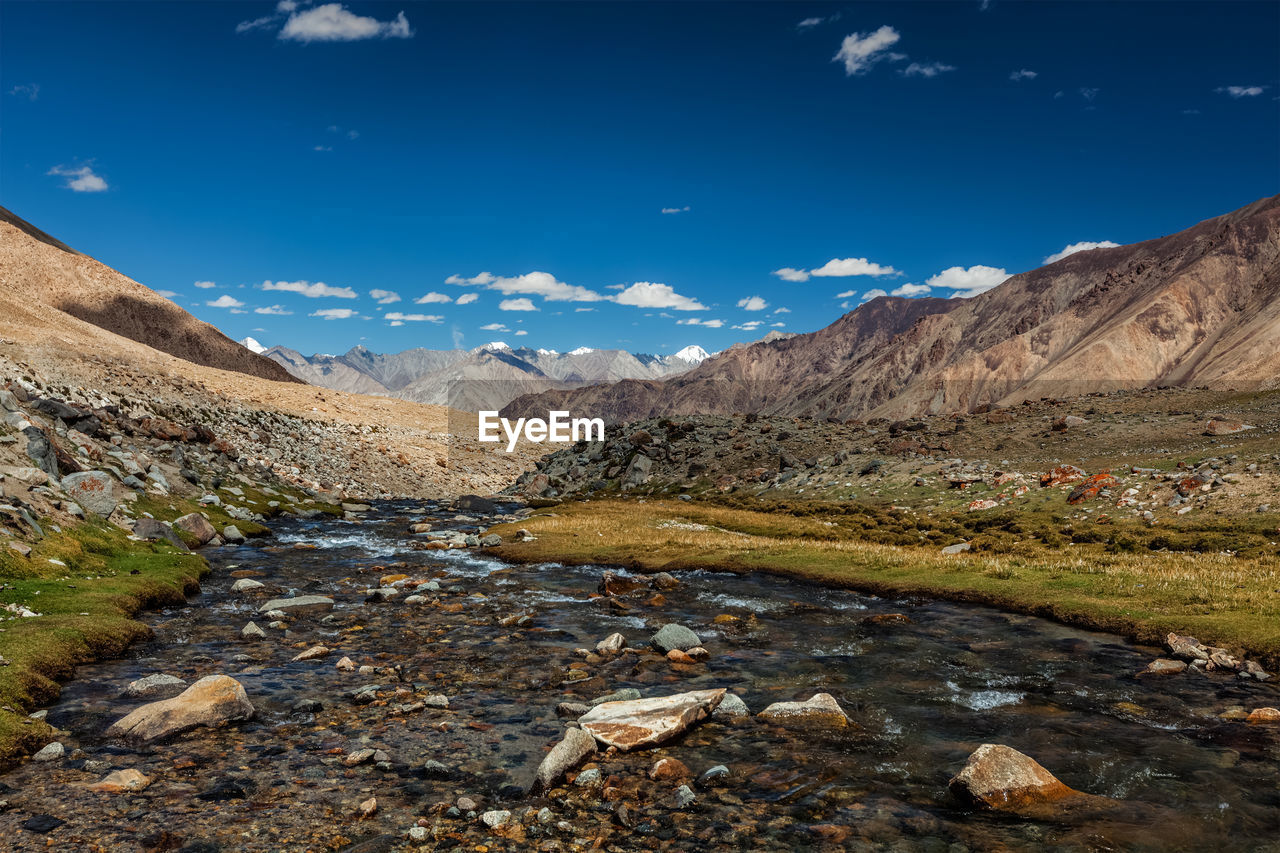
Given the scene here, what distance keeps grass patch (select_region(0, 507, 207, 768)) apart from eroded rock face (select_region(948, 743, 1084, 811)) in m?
15.3

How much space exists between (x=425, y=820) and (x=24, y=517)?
22.1 m

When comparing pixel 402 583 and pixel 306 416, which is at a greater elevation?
pixel 306 416

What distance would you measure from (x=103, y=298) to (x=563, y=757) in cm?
20578

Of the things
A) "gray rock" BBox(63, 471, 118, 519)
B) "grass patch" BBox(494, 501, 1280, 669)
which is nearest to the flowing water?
"grass patch" BBox(494, 501, 1280, 669)

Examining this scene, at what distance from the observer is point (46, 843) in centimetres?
870

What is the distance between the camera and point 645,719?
12648mm

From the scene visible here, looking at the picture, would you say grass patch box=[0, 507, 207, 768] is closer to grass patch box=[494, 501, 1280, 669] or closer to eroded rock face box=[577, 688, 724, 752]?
eroded rock face box=[577, 688, 724, 752]

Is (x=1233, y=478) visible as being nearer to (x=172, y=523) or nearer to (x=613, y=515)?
(x=613, y=515)

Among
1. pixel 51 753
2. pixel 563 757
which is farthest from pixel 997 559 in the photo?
pixel 51 753

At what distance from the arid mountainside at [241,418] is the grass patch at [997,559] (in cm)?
2771

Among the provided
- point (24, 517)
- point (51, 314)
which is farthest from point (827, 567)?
point (51, 314)

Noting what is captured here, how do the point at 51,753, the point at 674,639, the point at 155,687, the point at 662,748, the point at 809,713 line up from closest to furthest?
the point at 51,753 → the point at 662,748 → the point at 809,713 → the point at 155,687 → the point at 674,639

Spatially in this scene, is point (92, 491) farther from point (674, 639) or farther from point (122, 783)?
point (674, 639)

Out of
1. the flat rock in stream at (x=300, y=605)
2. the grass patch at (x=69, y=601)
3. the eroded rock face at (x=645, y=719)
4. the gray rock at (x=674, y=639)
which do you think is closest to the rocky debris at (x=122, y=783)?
the grass patch at (x=69, y=601)
